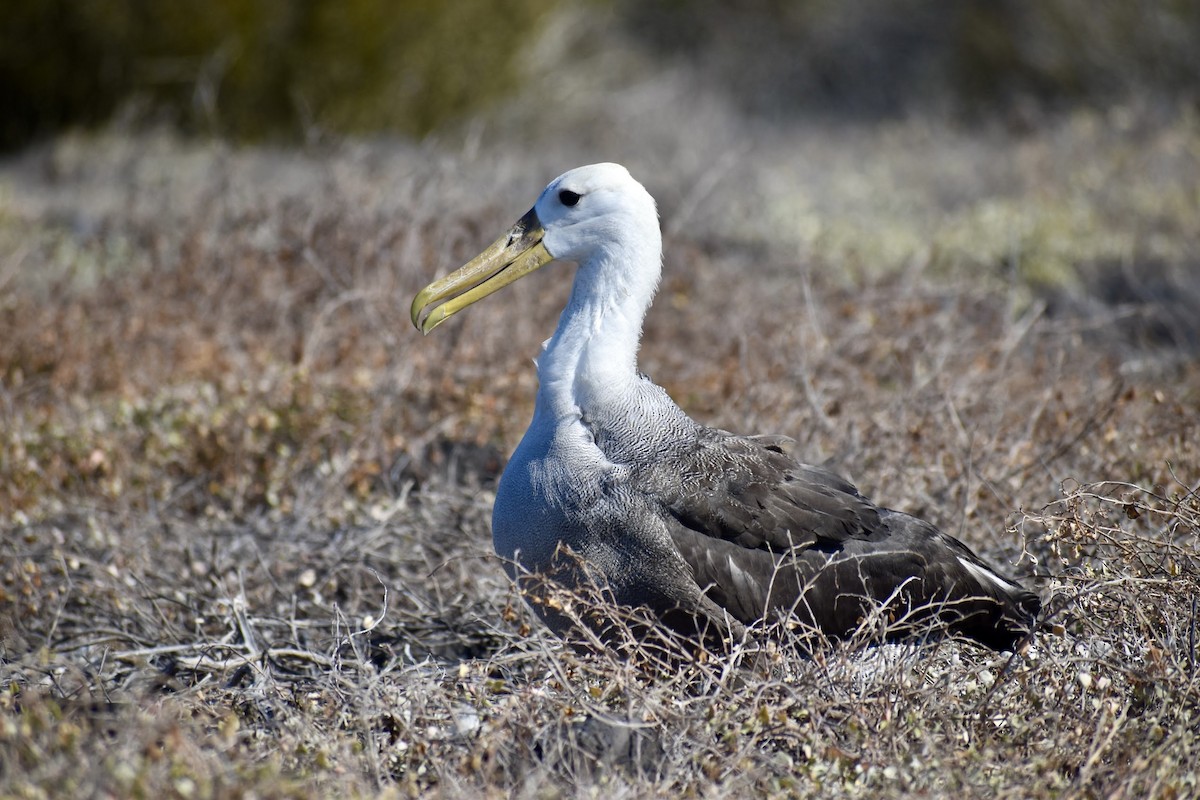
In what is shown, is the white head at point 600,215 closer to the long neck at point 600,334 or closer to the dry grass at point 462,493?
the long neck at point 600,334

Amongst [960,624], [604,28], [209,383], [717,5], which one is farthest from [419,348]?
[717,5]

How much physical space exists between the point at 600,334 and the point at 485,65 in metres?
11.2

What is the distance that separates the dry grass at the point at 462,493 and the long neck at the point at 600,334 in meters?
0.71

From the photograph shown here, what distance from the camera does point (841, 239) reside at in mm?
9594

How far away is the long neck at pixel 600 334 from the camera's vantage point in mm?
3789

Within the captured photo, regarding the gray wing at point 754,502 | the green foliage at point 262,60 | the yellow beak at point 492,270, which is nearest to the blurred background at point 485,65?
the green foliage at point 262,60

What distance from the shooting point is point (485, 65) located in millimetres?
14344

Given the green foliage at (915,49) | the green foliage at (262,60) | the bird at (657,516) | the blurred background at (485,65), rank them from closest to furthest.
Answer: the bird at (657,516)
the green foliage at (262,60)
the blurred background at (485,65)
the green foliage at (915,49)

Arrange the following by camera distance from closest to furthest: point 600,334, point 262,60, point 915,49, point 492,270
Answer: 1. point 600,334
2. point 492,270
3. point 262,60
4. point 915,49

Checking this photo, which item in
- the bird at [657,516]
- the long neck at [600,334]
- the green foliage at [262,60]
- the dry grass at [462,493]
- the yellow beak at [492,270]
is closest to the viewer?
the dry grass at [462,493]

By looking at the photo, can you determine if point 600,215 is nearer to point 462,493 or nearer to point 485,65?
point 462,493

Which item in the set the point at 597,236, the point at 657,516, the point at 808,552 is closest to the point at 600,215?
the point at 597,236

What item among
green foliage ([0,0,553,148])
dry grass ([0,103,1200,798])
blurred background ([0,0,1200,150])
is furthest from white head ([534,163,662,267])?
green foliage ([0,0,553,148])

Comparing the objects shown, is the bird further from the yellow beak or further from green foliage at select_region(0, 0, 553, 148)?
green foliage at select_region(0, 0, 553, 148)
